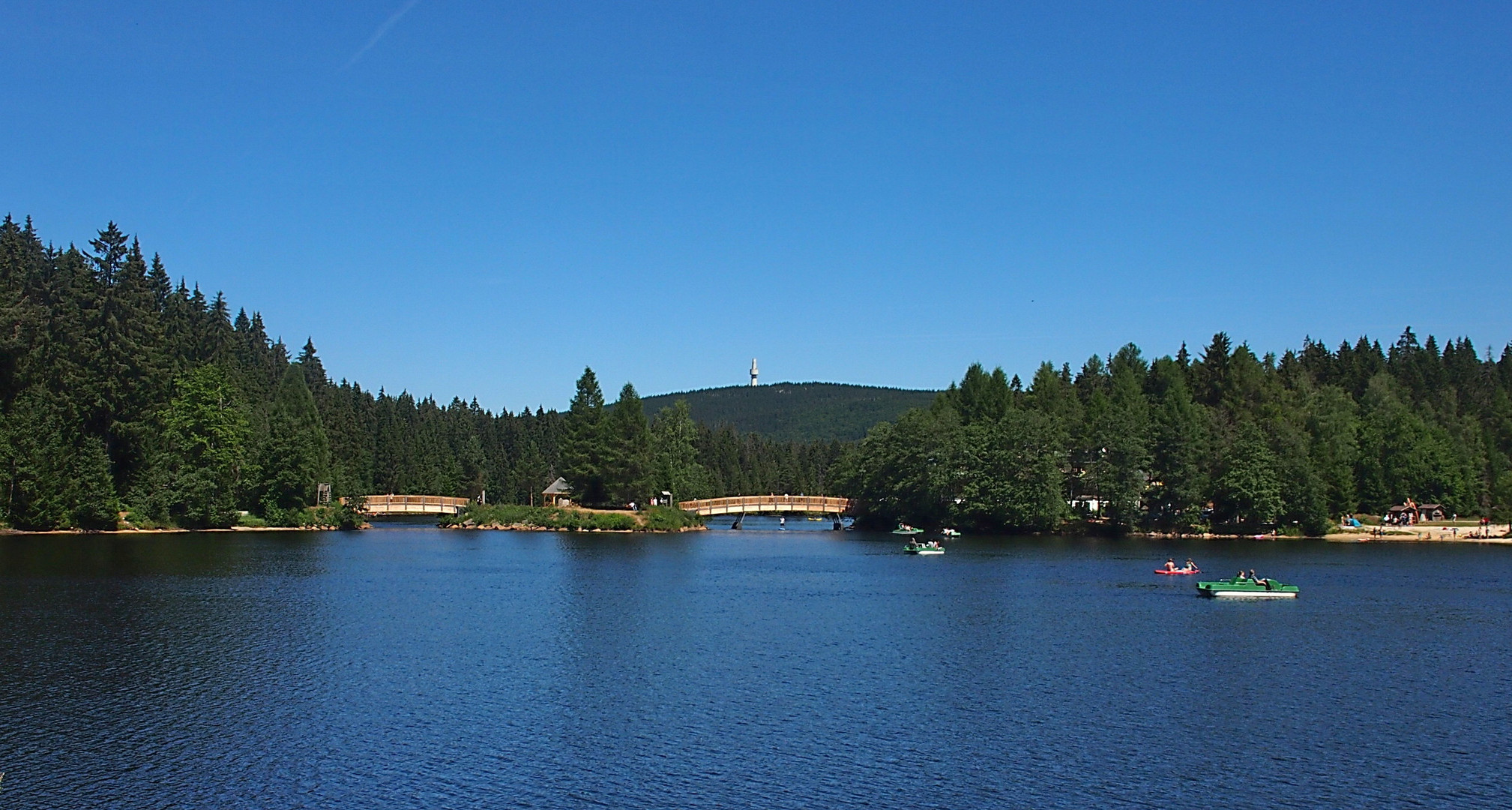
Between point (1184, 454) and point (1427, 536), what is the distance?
28.6 m

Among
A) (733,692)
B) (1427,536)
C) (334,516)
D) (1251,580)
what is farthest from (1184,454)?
(733,692)

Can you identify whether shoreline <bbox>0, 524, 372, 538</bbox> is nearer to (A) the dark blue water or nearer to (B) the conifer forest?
(B) the conifer forest

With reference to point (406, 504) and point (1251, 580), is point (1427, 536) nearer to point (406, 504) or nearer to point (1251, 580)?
point (1251, 580)

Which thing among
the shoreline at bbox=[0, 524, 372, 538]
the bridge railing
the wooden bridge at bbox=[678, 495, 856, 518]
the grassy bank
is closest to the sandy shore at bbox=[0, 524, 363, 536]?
the shoreline at bbox=[0, 524, 372, 538]

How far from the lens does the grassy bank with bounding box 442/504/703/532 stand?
12762cm

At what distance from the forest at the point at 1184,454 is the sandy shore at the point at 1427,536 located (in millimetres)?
3573

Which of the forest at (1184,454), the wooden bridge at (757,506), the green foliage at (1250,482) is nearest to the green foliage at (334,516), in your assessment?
the wooden bridge at (757,506)

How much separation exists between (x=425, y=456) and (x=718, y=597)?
12992cm

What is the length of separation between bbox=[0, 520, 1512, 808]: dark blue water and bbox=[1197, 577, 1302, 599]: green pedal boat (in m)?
1.36

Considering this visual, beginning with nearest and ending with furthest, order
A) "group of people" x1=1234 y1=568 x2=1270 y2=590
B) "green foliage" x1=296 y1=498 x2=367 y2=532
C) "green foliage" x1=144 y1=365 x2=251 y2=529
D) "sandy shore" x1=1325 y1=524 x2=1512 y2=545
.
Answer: "group of people" x1=1234 y1=568 x2=1270 y2=590 → "green foliage" x1=144 y1=365 x2=251 y2=529 → "sandy shore" x1=1325 y1=524 x2=1512 y2=545 → "green foliage" x1=296 y1=498 x2=367 y2=532

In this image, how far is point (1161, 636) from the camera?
52844mm

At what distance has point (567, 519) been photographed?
128500 millimetres

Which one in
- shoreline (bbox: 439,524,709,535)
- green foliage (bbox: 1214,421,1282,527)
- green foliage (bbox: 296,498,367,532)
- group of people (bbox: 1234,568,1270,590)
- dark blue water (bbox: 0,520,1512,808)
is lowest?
dark blue water (bbox: 0,520,1512,808)

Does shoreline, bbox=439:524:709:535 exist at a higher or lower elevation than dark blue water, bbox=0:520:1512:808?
higher
